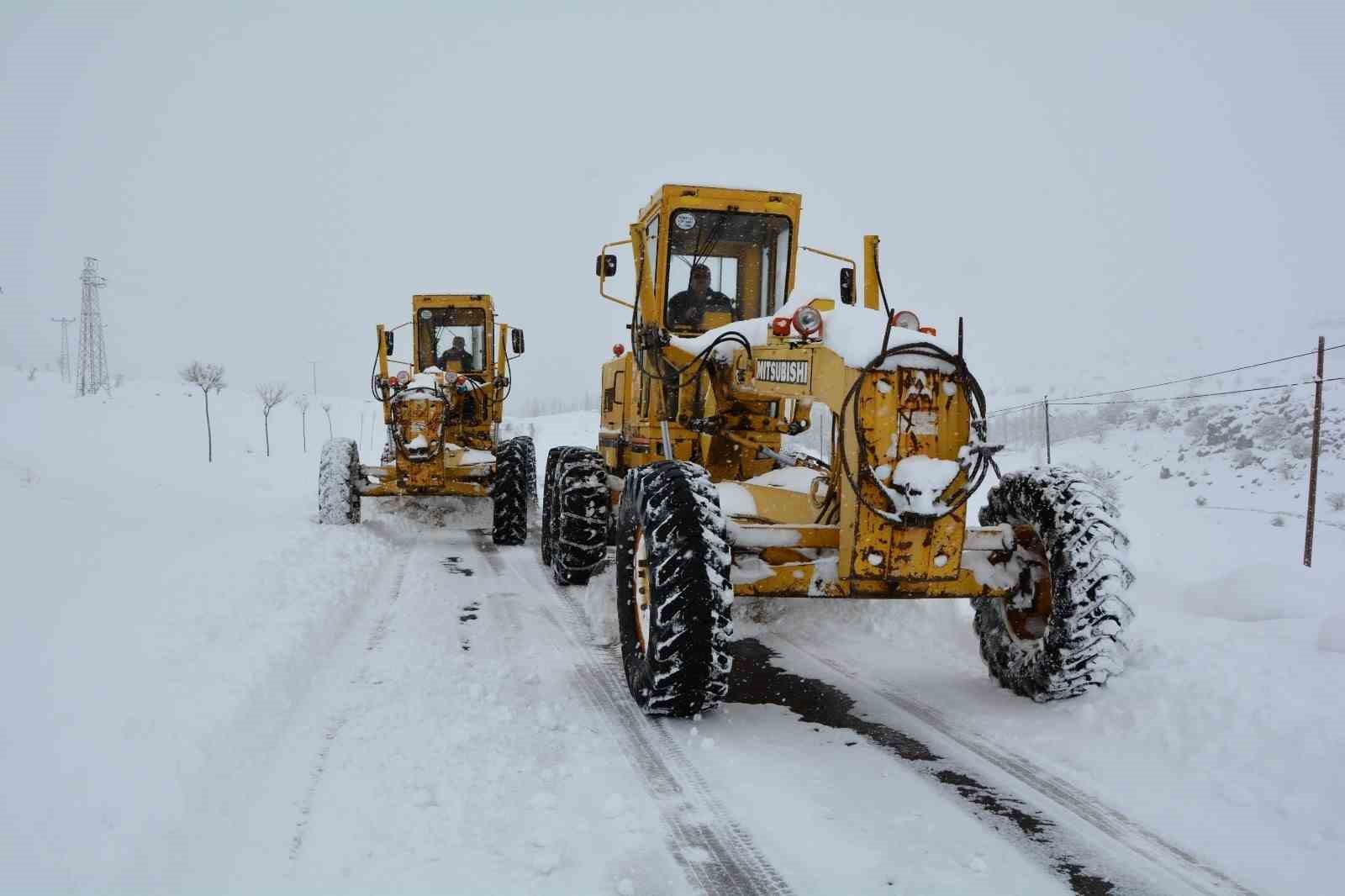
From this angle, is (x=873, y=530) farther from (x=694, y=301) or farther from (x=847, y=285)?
(x=694, y=301)

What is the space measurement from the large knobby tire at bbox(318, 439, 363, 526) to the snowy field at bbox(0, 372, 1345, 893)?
3.35 metres

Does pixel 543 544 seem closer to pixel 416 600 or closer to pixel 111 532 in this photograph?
pixel 416 600

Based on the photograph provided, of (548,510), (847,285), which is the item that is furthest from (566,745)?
(548,510)

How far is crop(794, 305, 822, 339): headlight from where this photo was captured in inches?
192

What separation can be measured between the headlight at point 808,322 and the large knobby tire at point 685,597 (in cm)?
94

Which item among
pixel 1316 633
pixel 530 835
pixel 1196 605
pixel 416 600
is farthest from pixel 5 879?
pixel 1196 605

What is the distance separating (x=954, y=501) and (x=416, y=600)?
4.80 meters

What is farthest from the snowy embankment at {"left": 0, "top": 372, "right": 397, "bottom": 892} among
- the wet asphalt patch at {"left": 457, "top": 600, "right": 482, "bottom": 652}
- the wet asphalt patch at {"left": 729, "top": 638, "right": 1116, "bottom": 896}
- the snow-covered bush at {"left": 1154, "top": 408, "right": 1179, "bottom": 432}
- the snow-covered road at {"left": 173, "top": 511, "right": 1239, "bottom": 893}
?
the snow-covered bush at {"left": 1154, "top": 408, "right": 1179, "bottom": 432}

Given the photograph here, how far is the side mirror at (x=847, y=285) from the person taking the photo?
24.7 ft

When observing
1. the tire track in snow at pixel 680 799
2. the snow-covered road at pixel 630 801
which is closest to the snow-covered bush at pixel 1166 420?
the snow-covered road at pixel 630 801

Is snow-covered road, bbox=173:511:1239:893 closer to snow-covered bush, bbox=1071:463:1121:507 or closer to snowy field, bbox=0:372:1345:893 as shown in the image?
snowy field, bbox=0:372:1345:893

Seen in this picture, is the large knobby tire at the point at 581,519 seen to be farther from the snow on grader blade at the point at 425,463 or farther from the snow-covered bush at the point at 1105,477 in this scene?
the snow-covered bush at the point at 1105,477

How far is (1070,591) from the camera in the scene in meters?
4.52

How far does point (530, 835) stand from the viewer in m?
3.35
